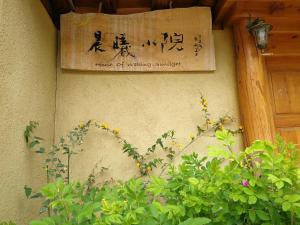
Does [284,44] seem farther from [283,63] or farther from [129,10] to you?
[129,10]

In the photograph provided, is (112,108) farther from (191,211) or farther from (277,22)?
(277,22)

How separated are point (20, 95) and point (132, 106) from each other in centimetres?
117

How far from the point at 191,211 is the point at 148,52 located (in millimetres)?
1987

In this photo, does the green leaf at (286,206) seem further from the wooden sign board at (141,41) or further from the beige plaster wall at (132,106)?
the wooden sign board at (141,41)

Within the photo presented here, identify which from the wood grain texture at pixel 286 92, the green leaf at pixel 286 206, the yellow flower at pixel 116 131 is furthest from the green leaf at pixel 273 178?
the wood grain texture at pixel 286 92

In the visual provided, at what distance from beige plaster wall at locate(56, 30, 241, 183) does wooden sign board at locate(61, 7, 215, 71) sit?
0.13 m

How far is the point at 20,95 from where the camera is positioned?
193 centimetres

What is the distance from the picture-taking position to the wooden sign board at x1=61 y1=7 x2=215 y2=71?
2.75 metres

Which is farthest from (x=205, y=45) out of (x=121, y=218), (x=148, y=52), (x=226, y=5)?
(x=121, y=218)

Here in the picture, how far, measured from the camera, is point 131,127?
273cm

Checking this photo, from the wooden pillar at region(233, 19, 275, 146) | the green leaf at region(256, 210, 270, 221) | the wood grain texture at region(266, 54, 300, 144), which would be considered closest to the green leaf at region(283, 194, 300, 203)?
the green leaf at region(256, 210, 270, 221)

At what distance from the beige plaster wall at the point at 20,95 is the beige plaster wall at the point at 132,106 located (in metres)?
0.33

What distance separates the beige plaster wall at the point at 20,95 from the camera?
170cm

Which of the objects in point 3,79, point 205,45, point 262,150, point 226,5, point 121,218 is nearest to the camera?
point 121,218
